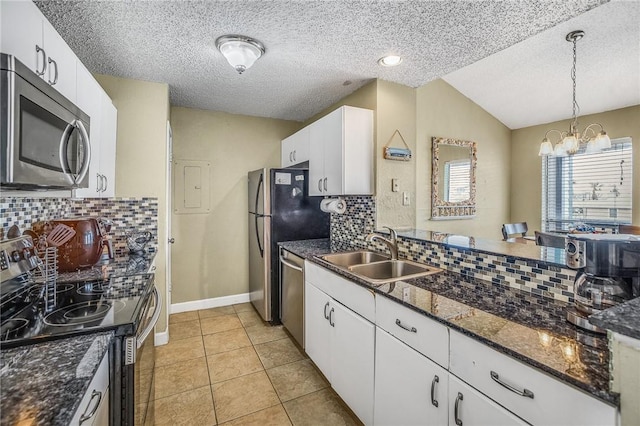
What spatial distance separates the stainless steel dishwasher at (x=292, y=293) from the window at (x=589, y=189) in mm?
3655

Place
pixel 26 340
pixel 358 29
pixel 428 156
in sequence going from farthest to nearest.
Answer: pixel 428 156 < pixel 358 29 < pixel 26 340

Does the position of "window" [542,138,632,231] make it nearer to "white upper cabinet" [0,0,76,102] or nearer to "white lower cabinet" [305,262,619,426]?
"white lower cabinet" [305,262,619,426]

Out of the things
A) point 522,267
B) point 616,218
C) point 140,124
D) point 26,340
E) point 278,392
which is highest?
point 140,124

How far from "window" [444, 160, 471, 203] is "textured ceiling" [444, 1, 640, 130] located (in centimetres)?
97

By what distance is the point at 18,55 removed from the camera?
112cm

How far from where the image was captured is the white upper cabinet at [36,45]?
1.08 m

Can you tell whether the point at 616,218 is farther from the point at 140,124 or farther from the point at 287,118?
the point at 140,124

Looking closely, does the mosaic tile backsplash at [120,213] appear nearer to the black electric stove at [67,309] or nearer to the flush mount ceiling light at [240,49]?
the black electric stove at [67,309]

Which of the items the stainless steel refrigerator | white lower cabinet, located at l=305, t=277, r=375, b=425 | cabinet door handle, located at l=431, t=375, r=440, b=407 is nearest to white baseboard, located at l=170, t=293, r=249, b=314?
Answer: the stainless steel refrigerator

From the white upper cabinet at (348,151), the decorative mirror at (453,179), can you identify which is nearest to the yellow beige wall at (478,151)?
the decorative mirror at (453,179)

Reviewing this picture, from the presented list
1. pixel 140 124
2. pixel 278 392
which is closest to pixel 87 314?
pixel 278 392

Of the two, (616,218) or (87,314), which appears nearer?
(87,314)

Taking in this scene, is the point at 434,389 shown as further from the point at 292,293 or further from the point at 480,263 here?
the point at 292,293

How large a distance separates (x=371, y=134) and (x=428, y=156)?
1.18 m
